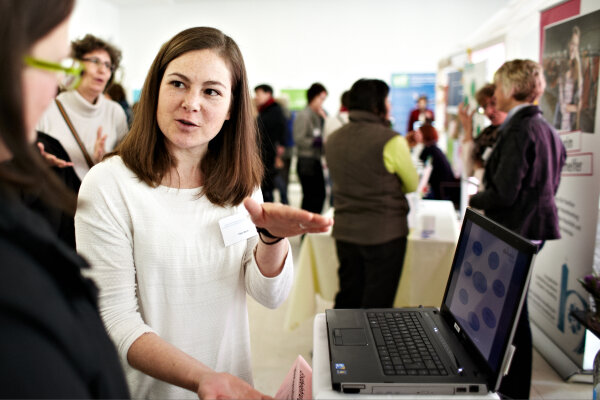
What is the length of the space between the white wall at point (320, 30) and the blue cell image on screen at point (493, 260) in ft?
26.4

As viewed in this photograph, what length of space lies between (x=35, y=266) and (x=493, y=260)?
824 millimetres

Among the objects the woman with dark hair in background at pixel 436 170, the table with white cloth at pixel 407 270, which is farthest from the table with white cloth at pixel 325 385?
the woman with dark hair in background at pixel 436 170

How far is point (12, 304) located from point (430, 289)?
2580mm

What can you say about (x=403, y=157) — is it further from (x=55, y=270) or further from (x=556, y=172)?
(x=55, y=270)

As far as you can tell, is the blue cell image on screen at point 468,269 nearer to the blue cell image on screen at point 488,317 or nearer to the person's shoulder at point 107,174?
the blue cell image on screen at point 488,317

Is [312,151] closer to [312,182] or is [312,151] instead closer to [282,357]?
[312,182]

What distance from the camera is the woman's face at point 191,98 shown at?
114cm

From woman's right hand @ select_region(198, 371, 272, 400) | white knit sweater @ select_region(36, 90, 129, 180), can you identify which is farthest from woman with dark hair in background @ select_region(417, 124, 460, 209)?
woman's right hand @ select_region(198, 371, 272, 400)

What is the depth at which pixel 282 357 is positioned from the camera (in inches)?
111

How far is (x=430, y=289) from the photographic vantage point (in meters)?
2.71

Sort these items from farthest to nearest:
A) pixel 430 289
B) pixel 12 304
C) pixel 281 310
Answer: pixel 281 310 → pixel 430 289 → pixel 12 304

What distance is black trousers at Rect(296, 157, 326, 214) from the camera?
5434 mm

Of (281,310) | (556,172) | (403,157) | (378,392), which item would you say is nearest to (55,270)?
(378,392)

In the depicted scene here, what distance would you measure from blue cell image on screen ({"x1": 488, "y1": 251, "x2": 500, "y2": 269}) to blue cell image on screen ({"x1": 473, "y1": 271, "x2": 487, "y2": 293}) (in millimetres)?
40
